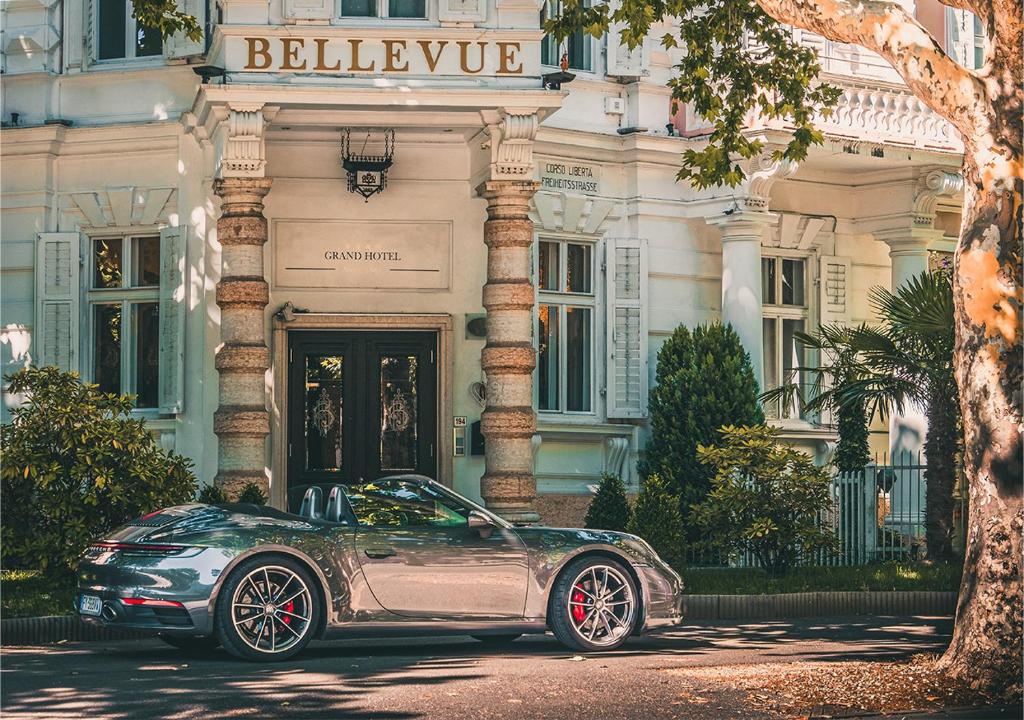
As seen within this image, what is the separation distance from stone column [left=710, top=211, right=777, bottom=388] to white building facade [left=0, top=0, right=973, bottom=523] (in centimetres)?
3

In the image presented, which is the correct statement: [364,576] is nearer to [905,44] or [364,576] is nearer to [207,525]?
[207,525]

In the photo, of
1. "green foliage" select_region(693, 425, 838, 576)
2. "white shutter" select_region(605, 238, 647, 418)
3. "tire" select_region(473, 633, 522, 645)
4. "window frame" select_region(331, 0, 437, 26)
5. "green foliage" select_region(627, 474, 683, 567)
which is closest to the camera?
"tire" select_region(473, 633, 522, 645)

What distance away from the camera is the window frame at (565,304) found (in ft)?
73.6

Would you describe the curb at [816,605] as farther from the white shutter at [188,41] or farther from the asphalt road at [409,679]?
the white shutter at [188,41]

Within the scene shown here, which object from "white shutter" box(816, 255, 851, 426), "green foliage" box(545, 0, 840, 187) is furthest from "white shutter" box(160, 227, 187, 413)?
"white shutter" box(816, 255, 851, 426)

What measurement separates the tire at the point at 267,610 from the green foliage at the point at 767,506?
285 inches

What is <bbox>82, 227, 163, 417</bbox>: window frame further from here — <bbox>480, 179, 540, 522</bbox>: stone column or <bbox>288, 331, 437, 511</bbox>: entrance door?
<bbox>480, 179, 540, 522</bbox>: stone column

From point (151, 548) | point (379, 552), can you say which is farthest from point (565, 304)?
point (151, 548)

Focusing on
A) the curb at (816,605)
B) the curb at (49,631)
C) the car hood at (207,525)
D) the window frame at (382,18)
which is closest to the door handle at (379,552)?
the car hood at (207,525)

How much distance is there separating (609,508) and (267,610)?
30.0ft

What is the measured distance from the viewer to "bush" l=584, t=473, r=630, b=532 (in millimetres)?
20578

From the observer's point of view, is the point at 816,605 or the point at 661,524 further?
the point at 661,524

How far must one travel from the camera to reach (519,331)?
19.6 meters

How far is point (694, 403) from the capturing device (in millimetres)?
21750
